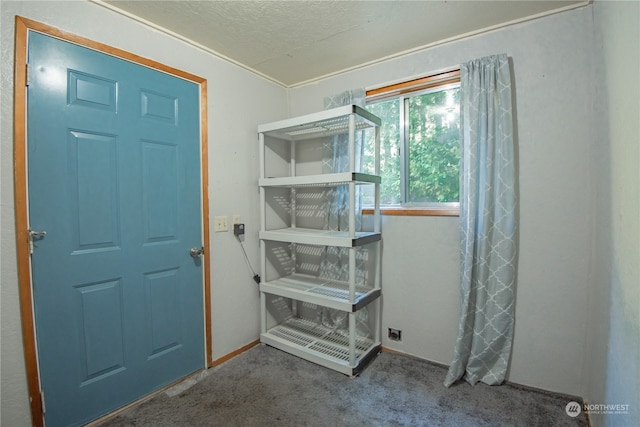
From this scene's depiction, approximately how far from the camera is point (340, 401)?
172 cm

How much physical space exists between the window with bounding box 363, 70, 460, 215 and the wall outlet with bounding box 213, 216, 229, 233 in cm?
121

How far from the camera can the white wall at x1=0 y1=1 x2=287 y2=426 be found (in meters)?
1.27

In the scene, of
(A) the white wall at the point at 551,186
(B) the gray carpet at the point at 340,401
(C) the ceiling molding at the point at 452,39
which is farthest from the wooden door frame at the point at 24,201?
(A) the white wall at the point at 551,186

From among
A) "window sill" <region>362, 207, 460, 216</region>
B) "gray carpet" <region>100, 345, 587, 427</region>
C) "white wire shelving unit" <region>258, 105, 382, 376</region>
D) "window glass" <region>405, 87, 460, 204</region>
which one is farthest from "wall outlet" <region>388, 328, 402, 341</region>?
"window glass" <region>405, 87, 460, 204</region>

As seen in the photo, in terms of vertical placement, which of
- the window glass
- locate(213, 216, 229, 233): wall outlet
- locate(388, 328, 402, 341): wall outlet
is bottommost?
locate(388, 328, 402, 341): wall outlet

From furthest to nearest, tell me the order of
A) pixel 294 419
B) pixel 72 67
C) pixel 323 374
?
pixel 323 374 → pixel 294 419 → pixel 72 67

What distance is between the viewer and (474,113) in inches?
70.2

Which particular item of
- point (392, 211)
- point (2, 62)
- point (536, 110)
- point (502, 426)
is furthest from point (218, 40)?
point (502, 426)

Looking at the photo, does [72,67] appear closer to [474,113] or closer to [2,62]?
[2,62]

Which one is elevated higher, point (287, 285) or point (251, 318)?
point (287, 285)

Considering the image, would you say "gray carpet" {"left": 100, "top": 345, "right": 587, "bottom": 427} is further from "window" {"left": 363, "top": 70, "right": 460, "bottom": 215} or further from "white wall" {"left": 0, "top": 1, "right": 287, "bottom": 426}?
"window" {"left": 363, "top": 70, "right": 460, "bottom": 215}

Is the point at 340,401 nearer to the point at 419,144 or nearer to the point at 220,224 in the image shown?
the point at 220,224

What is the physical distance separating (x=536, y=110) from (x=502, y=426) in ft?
5.90

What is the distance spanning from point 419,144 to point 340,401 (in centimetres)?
185
